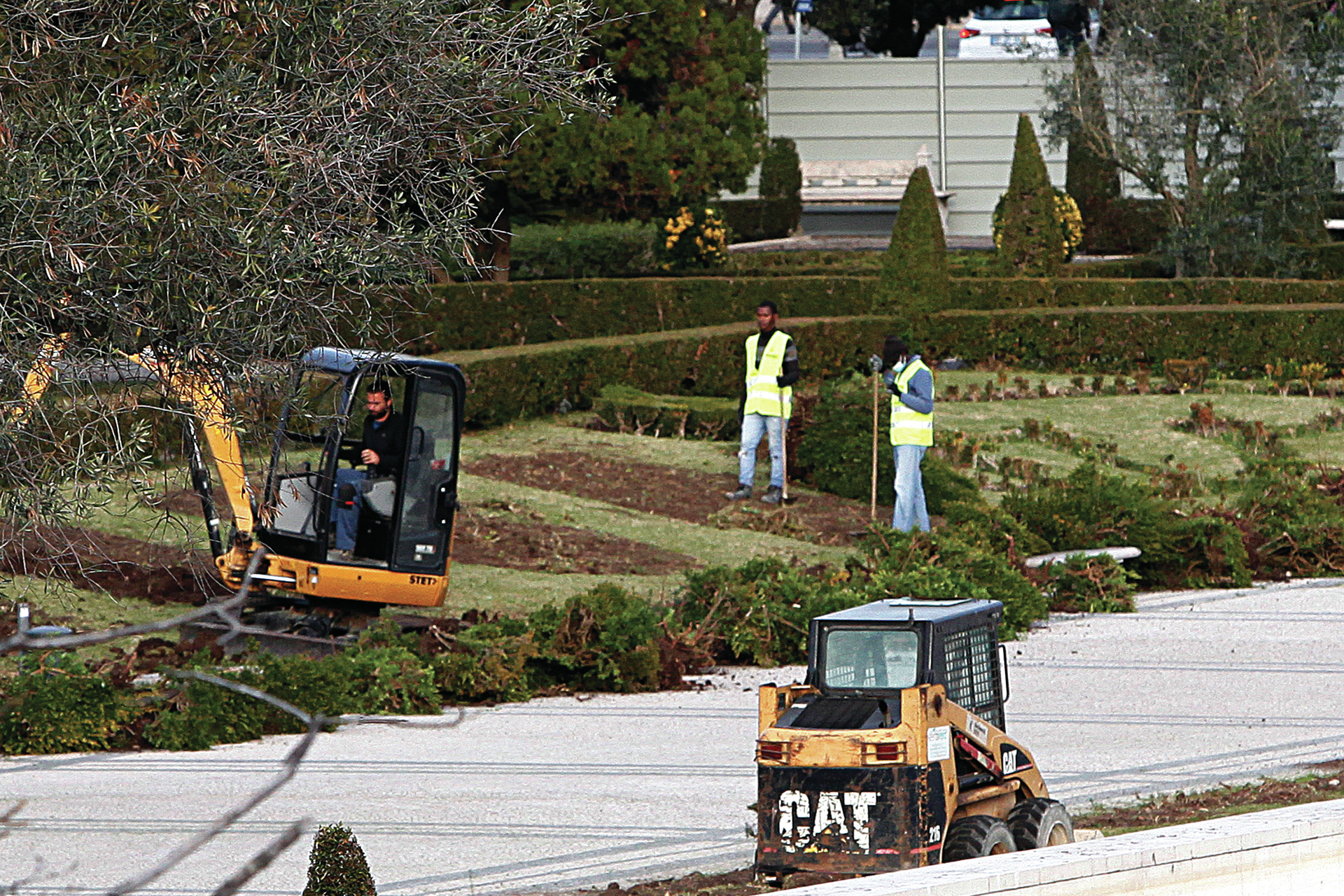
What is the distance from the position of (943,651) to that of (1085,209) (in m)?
33.6

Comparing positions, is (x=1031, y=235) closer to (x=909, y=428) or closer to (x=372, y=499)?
(x=909, y=428)

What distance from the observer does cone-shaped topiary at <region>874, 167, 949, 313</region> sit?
22891 millimetres

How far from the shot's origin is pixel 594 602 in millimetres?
9930

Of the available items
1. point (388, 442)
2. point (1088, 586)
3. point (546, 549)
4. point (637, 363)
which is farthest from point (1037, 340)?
point (388, 442)

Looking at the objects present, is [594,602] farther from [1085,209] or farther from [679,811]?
[1085,209]

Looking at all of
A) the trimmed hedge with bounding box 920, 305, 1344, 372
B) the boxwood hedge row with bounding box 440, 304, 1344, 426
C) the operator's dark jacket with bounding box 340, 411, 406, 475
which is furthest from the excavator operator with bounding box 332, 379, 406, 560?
the trimmed hedge with bounding box 920, 305, 1344, 372

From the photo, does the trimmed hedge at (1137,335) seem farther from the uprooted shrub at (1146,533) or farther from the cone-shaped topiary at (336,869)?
the cone-shaped topiary at (336,869)

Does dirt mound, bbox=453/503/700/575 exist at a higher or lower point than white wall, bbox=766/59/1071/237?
lower

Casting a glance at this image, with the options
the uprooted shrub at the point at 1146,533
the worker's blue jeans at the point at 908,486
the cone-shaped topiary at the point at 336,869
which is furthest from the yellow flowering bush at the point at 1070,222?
the cone-shaped topiary at the point at 336,869

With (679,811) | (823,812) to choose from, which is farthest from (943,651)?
(679,811)

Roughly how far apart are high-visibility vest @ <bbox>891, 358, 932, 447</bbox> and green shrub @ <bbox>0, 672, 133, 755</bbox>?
682 cm

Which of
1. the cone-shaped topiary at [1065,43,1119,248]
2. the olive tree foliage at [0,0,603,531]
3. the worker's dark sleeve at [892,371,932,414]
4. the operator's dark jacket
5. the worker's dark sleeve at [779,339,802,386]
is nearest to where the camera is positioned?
the olive tree foliage at [0,0,603,531]

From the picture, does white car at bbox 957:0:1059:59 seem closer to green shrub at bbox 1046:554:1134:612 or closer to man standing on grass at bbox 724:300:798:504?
man standing on grass at bbox 724:300:798:504

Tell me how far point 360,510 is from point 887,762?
18.5ft
